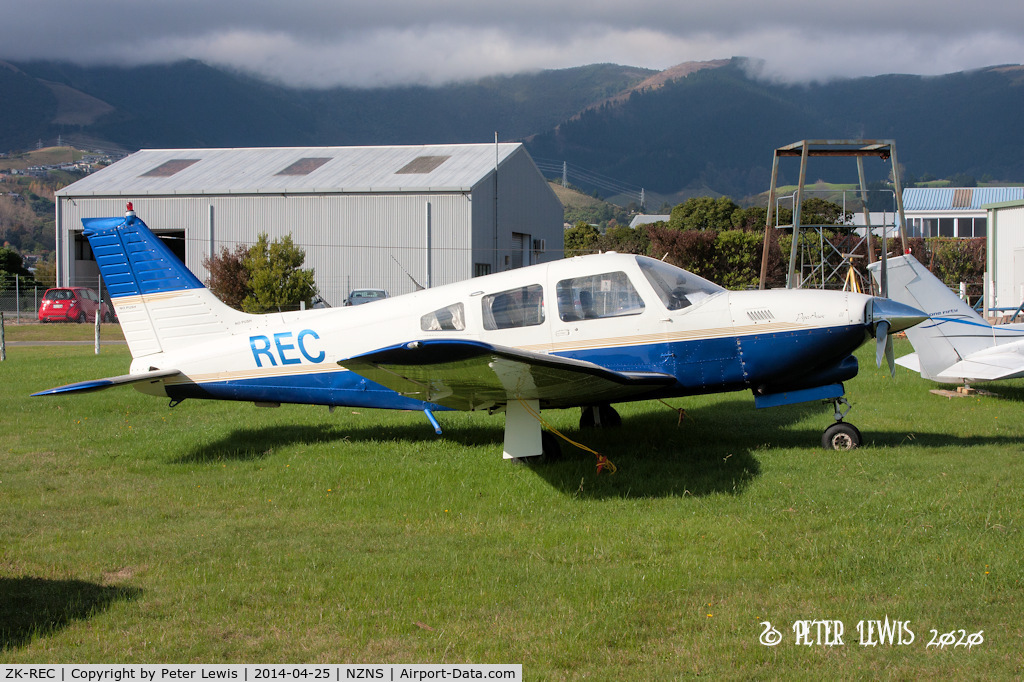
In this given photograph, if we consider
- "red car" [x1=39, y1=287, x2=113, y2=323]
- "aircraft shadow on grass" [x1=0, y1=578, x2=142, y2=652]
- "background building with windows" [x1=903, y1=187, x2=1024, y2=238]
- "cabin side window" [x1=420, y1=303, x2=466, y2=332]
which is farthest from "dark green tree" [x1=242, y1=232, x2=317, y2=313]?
"background building with windows" [x1=903, y1=187, x2=1024, y2=238]

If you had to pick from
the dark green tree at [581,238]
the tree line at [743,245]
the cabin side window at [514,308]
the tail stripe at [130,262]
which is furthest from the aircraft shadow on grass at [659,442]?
the dark green tree at [581,238]

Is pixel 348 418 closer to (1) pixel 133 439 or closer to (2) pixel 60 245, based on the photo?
(1) pixel 133 439

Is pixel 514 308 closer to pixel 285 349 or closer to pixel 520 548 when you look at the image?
pixel 285 349

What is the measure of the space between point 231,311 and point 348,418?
235cm

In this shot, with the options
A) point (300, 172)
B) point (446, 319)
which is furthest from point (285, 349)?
point (300, 172)

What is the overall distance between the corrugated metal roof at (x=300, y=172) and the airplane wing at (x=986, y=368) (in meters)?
26.7

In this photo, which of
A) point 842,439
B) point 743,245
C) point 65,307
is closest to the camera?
point 842,439

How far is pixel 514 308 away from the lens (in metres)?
8.04

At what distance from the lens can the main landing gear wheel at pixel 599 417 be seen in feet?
31.7

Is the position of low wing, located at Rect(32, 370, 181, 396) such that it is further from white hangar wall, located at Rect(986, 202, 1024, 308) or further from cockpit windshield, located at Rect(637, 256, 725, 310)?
white hangar wall, located at Rect(986, 202, 1024, 308)

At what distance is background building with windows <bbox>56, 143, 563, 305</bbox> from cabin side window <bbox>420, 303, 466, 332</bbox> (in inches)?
989

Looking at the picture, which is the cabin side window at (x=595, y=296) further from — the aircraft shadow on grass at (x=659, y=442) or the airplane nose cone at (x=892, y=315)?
the airplane nose cone at (x=892, y=315)

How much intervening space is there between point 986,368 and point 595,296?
20.5 feet

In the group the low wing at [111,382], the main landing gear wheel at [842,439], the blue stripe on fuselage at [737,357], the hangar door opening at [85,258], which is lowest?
the main landing gear wheel at [842,439]
